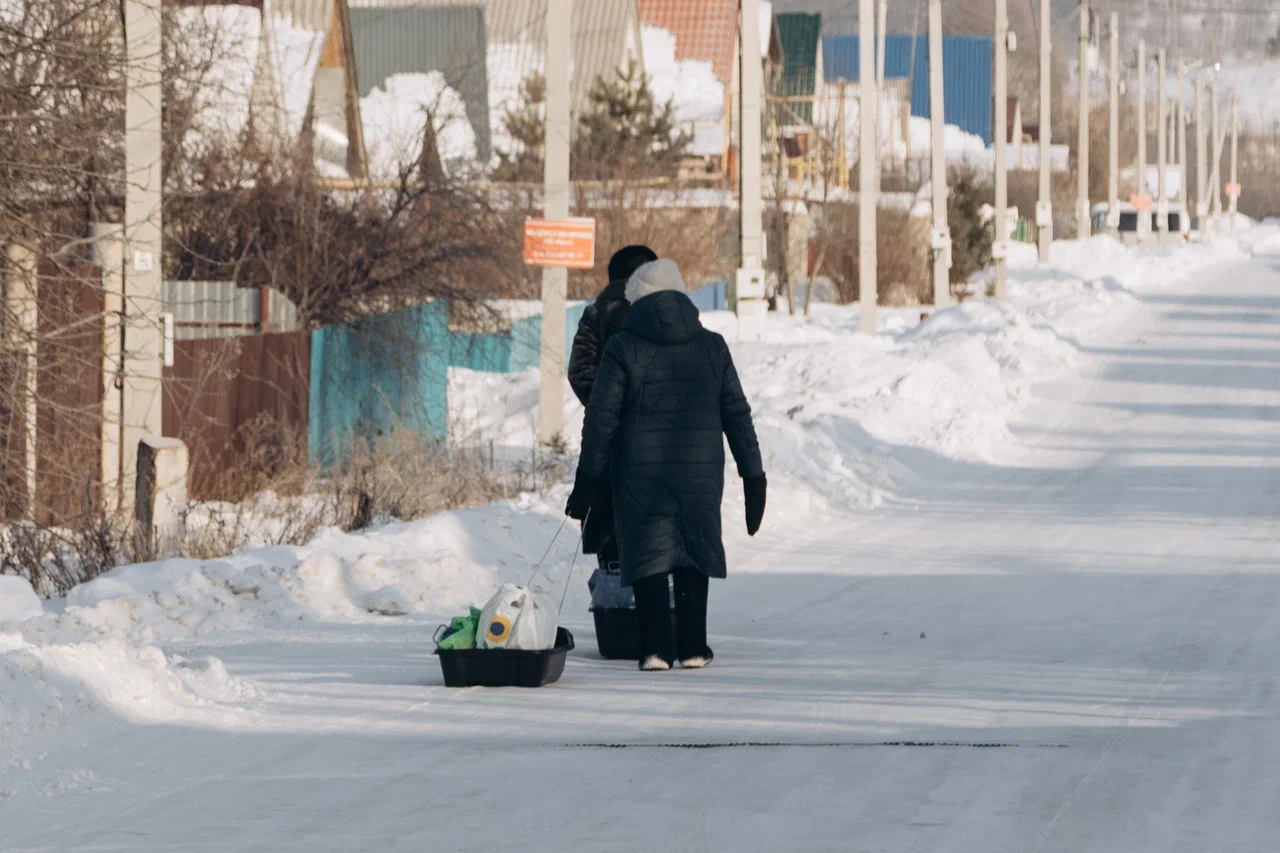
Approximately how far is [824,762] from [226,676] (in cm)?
265

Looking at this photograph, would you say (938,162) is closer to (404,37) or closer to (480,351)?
(480,351)

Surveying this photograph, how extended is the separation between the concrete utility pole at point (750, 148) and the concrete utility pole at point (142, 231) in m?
8.96

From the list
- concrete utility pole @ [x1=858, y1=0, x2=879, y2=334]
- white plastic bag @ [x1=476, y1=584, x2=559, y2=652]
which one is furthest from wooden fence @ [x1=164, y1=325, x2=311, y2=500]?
concrete utility pole @ [x1=858, y1=0, x2=879, y2=334]

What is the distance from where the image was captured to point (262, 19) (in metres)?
25.0

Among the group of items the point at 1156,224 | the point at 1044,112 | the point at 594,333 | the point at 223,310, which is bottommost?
the point at 594,333

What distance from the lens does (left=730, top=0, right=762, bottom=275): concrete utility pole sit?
21562mm

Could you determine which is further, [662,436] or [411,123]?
[411,123]

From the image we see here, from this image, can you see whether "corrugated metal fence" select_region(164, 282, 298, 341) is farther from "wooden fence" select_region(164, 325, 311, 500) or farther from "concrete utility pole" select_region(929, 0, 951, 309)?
"concrete utility pole" select_region(929, 0, 951, 309)

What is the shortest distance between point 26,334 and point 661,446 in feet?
19.6

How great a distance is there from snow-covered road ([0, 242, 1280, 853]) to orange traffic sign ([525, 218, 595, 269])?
523 centimetres

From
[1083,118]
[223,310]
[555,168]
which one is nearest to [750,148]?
[555,168]

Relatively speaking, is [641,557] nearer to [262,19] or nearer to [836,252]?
[262,19]

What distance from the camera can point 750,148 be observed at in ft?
71.8

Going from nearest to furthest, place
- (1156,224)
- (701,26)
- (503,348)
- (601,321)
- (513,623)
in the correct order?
(513,623) → (601,321) → (503,348) → (701,26) → (1156,224)
